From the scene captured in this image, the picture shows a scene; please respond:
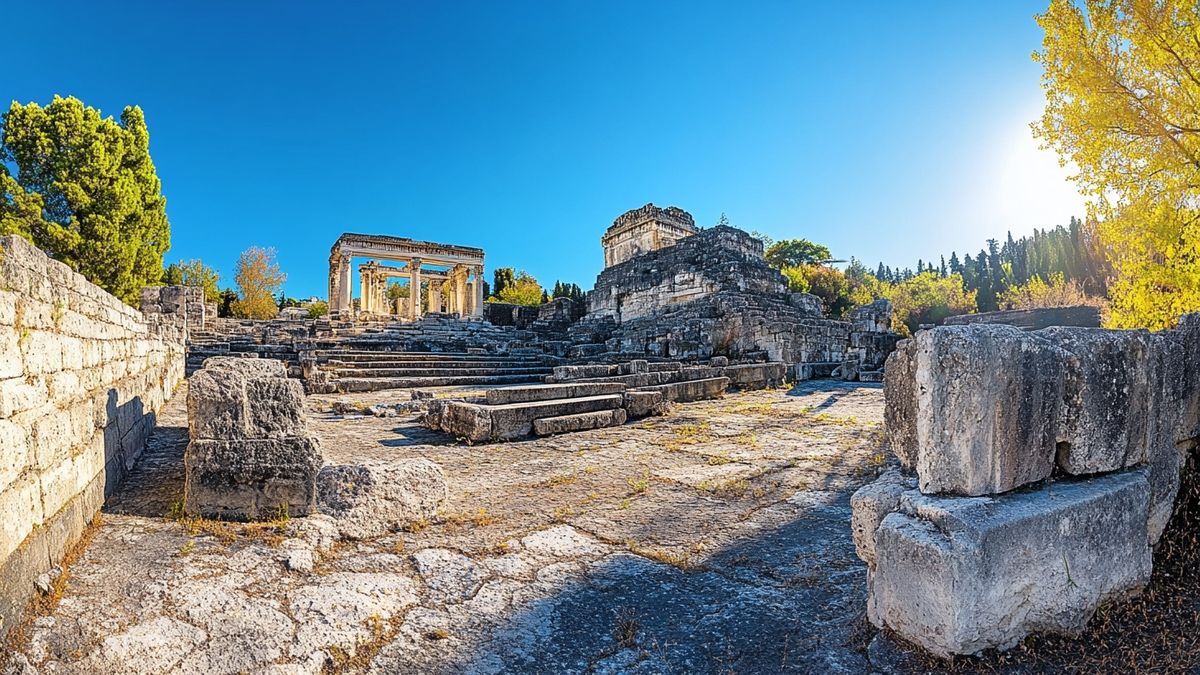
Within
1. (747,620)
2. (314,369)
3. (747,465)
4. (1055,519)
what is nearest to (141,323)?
(314,369)

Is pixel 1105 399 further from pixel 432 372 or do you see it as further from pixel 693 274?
pixel 693 274

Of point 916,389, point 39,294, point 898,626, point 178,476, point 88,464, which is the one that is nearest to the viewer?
point 898,626

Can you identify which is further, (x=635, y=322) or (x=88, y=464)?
(x=635, y=322)

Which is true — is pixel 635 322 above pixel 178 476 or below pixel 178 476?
above

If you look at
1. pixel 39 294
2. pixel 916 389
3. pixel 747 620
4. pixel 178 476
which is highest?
pixel 39 294

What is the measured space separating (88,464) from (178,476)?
1.05 metres

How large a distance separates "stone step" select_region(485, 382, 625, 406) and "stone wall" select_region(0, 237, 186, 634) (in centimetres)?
364

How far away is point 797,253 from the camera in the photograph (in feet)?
183

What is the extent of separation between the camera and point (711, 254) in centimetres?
1858

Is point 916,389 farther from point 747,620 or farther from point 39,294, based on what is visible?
point 39,294

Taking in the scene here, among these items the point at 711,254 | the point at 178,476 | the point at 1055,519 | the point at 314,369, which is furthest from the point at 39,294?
the point at 711,254

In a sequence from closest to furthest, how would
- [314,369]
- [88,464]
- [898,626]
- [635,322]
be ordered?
[898,626]
[88,464]
[314,369]
[635,322]

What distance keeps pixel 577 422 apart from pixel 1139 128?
8496 millimetres

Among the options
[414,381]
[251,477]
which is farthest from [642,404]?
[414,381]
